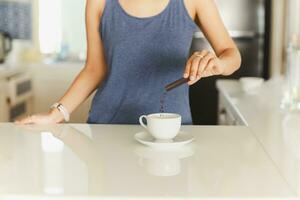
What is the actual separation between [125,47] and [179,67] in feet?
0.56

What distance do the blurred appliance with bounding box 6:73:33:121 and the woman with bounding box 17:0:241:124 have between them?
2104mm

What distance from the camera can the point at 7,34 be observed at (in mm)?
4164

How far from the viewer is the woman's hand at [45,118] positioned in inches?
63.7

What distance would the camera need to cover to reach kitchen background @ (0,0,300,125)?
390cm

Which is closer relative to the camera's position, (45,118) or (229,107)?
(45,118)

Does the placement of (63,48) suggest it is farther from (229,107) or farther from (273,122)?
(273,122)

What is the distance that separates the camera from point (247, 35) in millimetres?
4012

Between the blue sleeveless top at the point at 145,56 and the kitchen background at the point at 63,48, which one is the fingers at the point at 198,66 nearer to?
the blue sleeveless top at the point at 145,56

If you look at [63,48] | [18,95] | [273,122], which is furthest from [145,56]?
[63,48]

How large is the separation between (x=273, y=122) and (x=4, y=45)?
2774 millimetres

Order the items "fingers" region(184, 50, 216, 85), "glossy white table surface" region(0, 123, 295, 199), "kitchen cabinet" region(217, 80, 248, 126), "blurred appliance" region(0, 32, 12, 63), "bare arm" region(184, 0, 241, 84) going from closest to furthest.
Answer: "glossy white table surface" region(0, 123, 295, 199)
"fingers" region(184, 50, 216, 85)
"bare arm" region(184, 0, 241, 84)
"kitchen cabinet" region(217, 80, 248, 126)
"blurred appliance" region(0, 32, 12, 63)

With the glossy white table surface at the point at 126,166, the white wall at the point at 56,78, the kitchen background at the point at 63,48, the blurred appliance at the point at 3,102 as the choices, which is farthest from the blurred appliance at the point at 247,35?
the glossy white table surface at the point at 126,166

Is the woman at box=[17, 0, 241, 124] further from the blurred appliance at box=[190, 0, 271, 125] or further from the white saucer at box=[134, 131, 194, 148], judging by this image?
the blurred appliance at box=[190, 0, 271, 125]

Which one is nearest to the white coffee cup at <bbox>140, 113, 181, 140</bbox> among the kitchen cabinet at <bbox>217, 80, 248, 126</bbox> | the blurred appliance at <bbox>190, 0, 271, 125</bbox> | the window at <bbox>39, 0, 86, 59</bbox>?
the kitchen cabinet at <bbox>217, 80, 248, 126</bbox>
